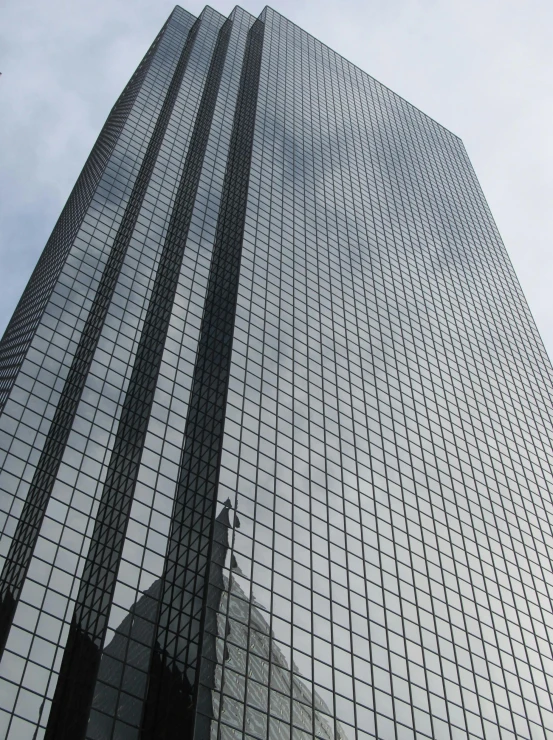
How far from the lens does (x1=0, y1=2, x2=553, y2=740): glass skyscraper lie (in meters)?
52.1

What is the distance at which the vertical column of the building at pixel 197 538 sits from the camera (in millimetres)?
49656

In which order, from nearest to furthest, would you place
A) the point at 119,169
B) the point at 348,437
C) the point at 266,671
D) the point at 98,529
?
the point at 266,671
the point at 98,529
the point at 348,437
the point at 119,169

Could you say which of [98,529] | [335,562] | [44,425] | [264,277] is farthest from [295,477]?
[264,277]

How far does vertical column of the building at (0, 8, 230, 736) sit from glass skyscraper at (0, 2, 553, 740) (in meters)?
0.24

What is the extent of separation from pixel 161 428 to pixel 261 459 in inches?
393

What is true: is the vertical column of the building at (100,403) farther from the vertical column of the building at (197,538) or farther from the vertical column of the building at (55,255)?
the vertical column of the building at (197,538)

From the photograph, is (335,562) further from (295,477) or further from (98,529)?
(98,529)

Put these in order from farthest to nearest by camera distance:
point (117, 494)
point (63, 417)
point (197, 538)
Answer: point (63, 417)
point (117, 494)
point (197, 538)

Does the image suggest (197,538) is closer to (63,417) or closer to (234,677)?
(234,677)

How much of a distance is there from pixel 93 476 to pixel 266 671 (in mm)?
23108

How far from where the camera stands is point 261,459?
216 ft

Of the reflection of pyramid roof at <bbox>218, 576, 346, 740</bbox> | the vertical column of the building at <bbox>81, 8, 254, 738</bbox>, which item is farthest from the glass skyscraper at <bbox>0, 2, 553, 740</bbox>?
the vertical column of the building at <bbox>81, 8, 254, 738</bbox>

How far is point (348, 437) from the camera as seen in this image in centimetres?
7556

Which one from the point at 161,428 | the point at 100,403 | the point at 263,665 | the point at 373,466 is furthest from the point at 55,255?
the point at 263,665
